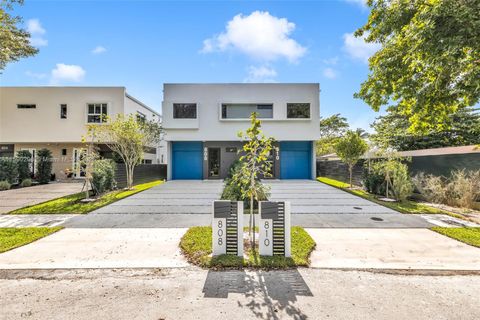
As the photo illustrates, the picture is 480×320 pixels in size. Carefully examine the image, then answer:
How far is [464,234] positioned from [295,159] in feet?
43.6

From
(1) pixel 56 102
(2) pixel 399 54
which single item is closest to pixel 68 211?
(2) pixel 399 54

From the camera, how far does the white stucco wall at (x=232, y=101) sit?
17219 mm

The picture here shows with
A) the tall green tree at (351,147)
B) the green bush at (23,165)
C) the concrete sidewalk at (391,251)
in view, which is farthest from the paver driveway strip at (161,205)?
the green bush at (23,165)

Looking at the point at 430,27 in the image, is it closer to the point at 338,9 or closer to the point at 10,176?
the point at 338,9

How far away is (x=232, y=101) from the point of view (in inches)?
682

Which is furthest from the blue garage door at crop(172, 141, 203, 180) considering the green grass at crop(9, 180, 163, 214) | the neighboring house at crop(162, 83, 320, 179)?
the green grass at crop(9, 180, 163, 214)

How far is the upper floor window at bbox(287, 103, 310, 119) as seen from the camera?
1742 cm

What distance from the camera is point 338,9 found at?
8.85 m

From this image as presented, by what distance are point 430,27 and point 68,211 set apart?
38.0 ft

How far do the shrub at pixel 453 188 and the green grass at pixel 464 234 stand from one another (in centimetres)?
289

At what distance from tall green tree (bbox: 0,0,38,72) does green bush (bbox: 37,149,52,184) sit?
19.9ft

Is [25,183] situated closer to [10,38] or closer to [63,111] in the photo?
[63,111]

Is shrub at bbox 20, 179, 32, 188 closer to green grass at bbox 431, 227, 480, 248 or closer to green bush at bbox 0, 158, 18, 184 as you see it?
green bush at bbox 0, 158, 18, 184

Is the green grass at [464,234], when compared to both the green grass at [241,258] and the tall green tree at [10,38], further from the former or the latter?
the tall green tree at [10,38]
